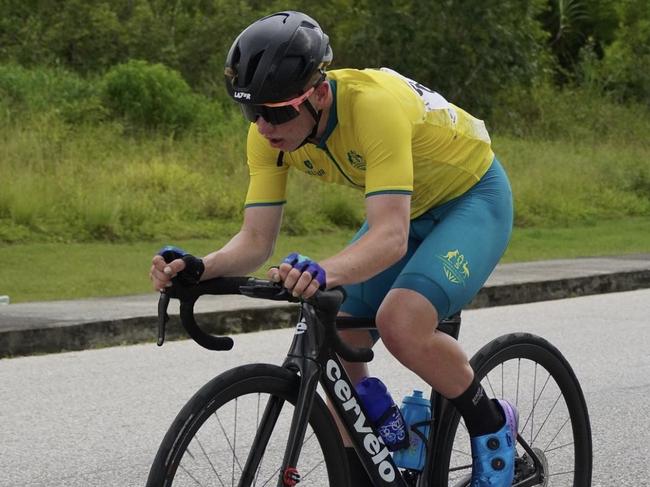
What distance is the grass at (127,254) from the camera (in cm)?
1259

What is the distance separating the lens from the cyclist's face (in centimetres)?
383

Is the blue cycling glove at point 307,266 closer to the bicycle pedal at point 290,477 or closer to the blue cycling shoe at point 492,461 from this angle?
the bicycle pedal at point 290,477

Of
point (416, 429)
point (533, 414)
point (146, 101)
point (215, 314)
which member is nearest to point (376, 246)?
point (416, 429)

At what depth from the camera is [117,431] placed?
21.9ft

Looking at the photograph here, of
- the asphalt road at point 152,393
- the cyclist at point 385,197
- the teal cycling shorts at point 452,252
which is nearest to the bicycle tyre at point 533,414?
the cyclist at point 385,197

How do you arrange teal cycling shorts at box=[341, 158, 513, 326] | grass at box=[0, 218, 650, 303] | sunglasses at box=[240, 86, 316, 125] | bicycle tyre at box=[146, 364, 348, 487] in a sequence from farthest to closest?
grass at box=[0, 218, 650, 303] < teal cycling shorts at box=[341, 158, 513, 326] < sunglasses at box=[240, 86, 316, 125] < bicycle tyre at box=[146, 364, 348, 487]

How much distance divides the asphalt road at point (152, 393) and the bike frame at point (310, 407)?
1.98m

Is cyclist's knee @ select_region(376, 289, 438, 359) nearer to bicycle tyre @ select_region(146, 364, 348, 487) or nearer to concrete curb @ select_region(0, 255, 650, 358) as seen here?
bicycle tyre @ select_region(146, 364, 348, 487)

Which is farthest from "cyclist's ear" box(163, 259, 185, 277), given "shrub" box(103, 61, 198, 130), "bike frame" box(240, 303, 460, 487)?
"shrub" box(103, 61, 198, 130)

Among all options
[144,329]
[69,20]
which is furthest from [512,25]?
[144,329]

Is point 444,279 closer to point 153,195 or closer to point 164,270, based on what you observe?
point 164,270

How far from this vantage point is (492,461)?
4277 millimetres

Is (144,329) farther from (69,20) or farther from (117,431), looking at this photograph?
(69,20)

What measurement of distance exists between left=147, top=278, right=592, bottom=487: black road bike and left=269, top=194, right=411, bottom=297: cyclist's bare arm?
81 mm
